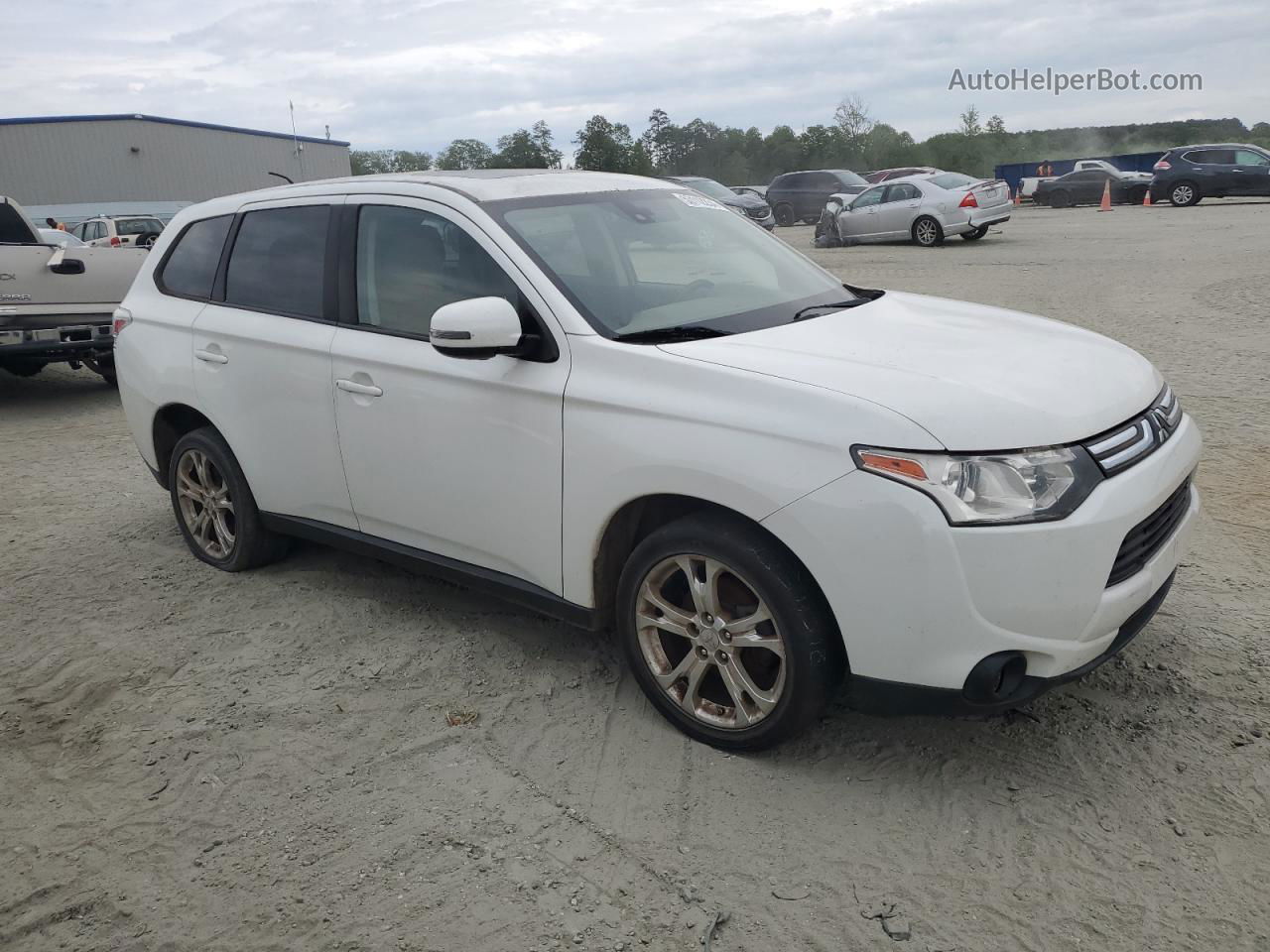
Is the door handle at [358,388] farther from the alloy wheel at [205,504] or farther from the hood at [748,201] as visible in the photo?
the hood at [748,201]

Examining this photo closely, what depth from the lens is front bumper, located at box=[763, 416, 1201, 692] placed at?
8.98 feet

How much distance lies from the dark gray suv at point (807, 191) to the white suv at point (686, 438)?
2752cm

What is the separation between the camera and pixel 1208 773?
3111 millimetres

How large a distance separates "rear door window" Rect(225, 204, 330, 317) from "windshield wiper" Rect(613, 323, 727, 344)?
1534mm

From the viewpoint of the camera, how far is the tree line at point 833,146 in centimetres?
6894

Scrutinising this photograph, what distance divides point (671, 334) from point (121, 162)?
5941cm

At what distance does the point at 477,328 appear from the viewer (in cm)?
339

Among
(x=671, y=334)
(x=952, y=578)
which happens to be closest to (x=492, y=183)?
(x=671, y=334)

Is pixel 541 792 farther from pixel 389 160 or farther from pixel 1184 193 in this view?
pixel 389 160

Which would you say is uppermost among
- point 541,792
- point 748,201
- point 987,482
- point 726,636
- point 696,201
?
point 696,201

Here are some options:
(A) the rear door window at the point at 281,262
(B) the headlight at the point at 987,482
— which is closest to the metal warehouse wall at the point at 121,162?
(A) the rear door window at the point at 281,262

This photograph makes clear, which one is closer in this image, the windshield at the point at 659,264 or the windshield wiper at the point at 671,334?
the windshield wiper at the point at 671,334

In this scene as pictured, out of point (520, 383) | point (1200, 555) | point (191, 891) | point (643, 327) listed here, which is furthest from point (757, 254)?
point (191, 891)

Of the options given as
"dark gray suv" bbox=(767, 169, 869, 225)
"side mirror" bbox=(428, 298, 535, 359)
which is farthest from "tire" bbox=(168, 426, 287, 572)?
"dark gray suv" bbox=(767, 169, 869, 225)
